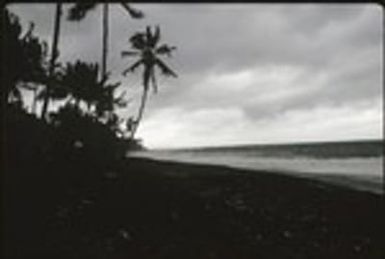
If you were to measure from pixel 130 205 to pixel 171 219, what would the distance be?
1.48 m

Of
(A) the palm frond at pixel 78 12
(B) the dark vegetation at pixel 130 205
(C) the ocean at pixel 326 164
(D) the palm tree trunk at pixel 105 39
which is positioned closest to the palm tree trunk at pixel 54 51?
(B) the dark vegetation at pixel 130 205

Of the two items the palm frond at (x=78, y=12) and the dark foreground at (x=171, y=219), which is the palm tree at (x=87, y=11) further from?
the dark foreground at (x=171, y=219)

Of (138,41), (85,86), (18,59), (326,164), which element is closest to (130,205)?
(18,59)

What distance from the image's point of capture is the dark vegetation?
18969 mm

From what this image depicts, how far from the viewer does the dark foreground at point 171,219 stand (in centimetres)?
1862

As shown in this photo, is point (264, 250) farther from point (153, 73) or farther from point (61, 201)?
point (153, 73)

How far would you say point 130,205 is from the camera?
2258 centimetres

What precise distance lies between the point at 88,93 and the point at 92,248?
23.9 m

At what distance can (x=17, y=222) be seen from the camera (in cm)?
1959

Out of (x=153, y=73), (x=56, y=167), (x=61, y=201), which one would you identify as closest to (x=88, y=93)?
(x=153, y=73)

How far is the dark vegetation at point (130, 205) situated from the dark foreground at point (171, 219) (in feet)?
0.11

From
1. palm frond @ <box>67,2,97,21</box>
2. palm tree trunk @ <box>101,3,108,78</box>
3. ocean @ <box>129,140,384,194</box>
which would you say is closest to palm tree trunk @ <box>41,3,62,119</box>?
palm frond @ <box>67,2,97,21</box>

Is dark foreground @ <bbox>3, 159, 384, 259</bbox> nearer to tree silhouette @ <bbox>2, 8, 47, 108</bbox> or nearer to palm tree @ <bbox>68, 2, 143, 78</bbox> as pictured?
tree silhouette @ <bbox>2, 8, 47, 108</bbox>

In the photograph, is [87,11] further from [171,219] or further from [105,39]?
[171,219]
